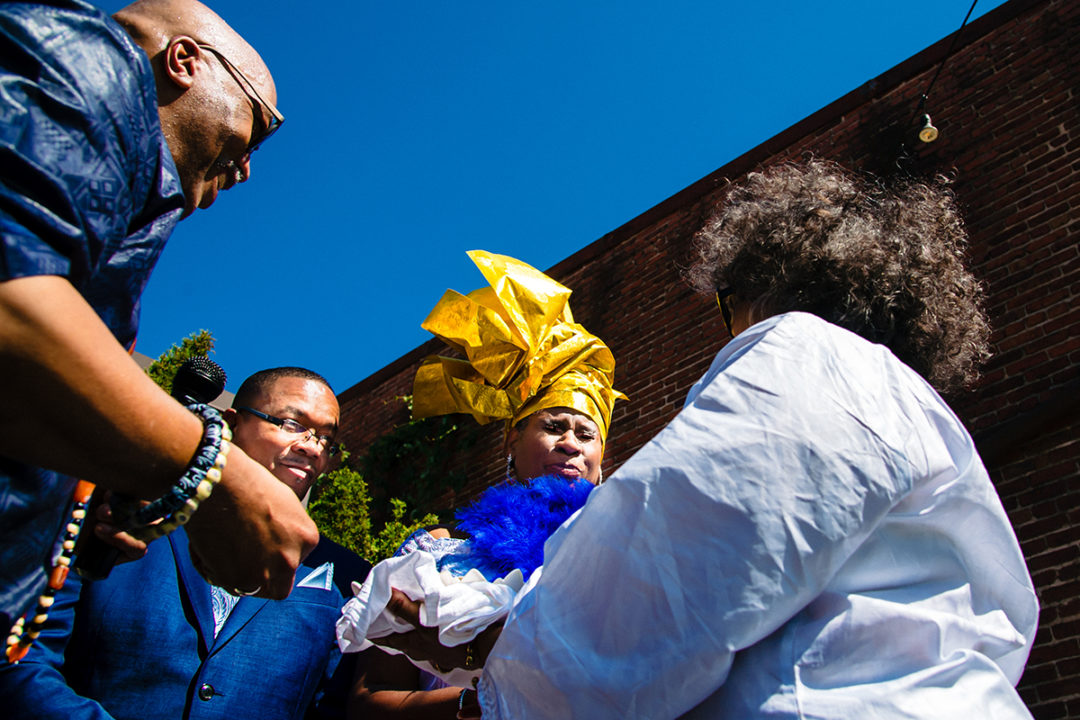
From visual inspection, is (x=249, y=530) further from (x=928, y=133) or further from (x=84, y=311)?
(x=928, y=133)

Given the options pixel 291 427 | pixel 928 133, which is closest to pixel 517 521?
pixel 291 427

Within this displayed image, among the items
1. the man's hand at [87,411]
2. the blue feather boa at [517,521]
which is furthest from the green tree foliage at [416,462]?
the man's hand at [87,411]

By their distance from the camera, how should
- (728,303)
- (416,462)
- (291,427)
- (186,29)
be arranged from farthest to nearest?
(416,462)
(291,427)
(728,303)
(186,29)

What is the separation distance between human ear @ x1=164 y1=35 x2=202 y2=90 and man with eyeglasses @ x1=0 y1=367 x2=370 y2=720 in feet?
3.74

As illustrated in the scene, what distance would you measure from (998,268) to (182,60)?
18.0ft

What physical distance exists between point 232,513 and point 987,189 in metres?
6.09

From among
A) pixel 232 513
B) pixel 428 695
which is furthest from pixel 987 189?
pixel 232 513

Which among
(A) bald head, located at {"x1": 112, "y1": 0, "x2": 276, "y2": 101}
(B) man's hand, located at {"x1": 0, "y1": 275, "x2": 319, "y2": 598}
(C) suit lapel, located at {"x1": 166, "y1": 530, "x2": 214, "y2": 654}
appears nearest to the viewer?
(B) man's hand, located at {"x1": 0, "y1": 275, "x2": 319, "y2": 598}

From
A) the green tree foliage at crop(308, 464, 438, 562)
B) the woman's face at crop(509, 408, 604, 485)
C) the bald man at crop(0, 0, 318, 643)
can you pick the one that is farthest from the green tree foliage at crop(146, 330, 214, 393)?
the bald man at crop(0, 0, 318, 643)

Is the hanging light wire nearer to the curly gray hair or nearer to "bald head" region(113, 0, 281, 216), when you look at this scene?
the curly gray hair

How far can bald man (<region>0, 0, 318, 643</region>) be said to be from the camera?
2.97 feet

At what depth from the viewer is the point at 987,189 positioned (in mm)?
5934

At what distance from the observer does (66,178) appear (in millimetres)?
958

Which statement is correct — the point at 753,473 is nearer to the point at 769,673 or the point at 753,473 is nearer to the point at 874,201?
the point at 769,673
